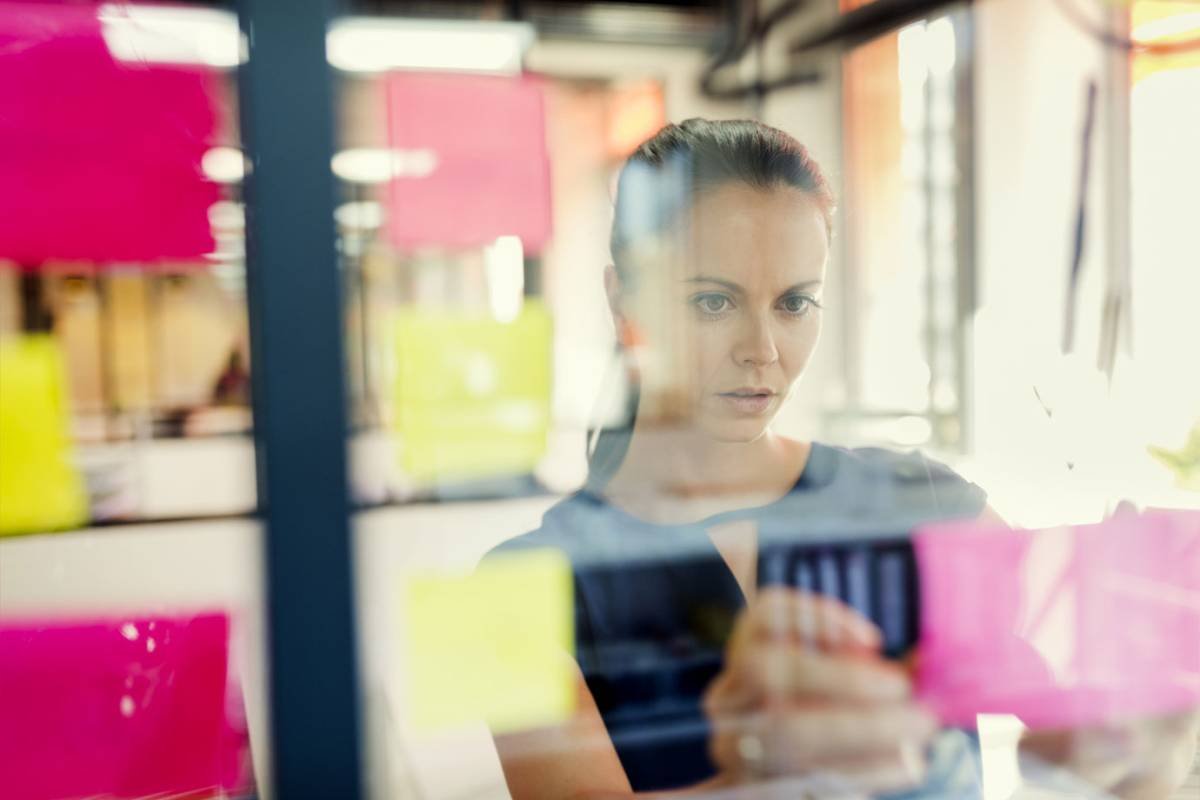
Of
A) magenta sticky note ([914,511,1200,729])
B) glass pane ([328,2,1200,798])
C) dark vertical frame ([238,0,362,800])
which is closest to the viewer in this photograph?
dark vertical frame ([238,0,362,800])

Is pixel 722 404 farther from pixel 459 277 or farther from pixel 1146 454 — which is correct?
pixel 1146 454

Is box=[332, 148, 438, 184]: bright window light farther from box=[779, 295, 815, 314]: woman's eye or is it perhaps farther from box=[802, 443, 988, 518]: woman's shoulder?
box=[802, 443, 988, 518]: woman's shoulder

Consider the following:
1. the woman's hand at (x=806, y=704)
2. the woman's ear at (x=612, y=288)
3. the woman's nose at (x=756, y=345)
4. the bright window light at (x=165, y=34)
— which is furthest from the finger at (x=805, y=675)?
the bright window light at (x=165, y=34)

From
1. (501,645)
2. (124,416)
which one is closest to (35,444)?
(124,416)

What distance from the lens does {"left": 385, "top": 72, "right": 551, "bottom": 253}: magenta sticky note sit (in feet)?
3.34

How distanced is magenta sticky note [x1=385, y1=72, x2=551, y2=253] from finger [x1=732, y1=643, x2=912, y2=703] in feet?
2.01

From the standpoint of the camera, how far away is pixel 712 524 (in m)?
1.20

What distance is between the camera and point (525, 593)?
115cm

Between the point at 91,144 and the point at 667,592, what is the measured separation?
2.79ft

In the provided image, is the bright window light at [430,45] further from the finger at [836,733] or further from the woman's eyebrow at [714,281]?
the finger at [836,733]

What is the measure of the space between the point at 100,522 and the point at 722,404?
2.41ft

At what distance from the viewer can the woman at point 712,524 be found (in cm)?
113

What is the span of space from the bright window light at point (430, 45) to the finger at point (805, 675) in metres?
0.82

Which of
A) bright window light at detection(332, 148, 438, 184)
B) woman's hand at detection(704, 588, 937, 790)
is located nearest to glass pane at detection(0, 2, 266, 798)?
bright window light at detection(332, 148, 438, 184)
